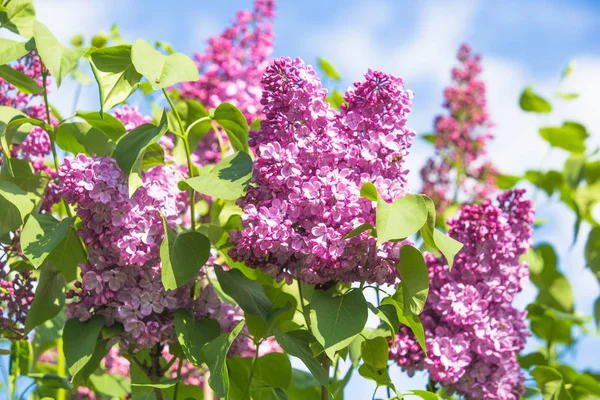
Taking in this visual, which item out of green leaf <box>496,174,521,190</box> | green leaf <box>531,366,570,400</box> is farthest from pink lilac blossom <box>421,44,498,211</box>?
green leaf <box>531,366,570,400</box>

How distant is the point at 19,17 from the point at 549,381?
3.87 ft

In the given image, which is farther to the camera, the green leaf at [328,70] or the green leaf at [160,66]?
the green leaf at [328,70]

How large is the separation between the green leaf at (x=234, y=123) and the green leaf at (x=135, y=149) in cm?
17

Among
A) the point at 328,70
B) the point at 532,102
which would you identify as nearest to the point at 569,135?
the point at 532,102

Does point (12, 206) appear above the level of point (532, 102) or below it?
below

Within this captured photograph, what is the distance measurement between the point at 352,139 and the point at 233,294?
0.30 metres

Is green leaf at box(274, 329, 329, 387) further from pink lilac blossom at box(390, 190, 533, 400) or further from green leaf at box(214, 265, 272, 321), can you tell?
pink lilac blossom at box(390, 190, 533, 400)

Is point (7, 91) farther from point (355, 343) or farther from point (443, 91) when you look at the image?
point (443, 91)

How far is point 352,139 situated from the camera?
125 cm

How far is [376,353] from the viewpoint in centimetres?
131

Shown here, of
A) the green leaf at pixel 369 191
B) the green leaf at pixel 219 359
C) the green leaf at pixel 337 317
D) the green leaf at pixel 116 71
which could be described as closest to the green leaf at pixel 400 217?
the green leaf at pixel 369 191

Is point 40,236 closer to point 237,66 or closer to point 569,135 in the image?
point 237,66

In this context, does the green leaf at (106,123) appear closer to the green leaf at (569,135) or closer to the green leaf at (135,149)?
the green leaf at (135,149)

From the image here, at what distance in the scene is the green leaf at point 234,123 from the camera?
1.37m
